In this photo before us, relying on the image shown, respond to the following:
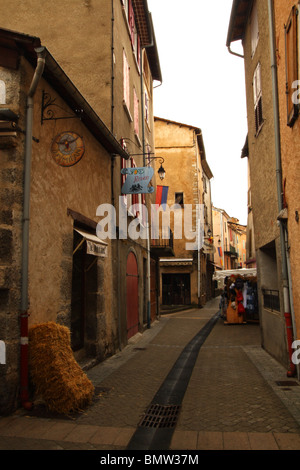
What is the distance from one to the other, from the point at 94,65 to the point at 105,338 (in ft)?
22.2

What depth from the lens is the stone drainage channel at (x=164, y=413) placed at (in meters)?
3.93

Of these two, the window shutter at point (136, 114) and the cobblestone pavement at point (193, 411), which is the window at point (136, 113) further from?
the cobblestone pavement at point (193, 411)

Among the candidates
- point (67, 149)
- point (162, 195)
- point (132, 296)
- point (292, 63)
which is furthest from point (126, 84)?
point (292, 63)

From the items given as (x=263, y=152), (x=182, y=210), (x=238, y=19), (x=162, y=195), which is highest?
(x=238, y=19)

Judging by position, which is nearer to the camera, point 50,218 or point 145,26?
point 50,218

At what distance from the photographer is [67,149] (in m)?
5.71

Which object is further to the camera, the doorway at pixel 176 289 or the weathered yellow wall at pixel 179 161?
the weathered yellow wall at pixel 179 161

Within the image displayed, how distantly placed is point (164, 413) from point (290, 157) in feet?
A: 13.8

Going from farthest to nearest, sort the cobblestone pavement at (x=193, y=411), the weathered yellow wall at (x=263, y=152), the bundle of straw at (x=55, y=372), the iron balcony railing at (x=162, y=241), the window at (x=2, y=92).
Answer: the iron balcony railing at (x=162, y=241) → the weathered yellow wall at (x=263, y=152) → the window at (x=2, y=92) → the bundle of straw at (x=55, y=372) → the cobblestone pavement at (x=193, y=411)

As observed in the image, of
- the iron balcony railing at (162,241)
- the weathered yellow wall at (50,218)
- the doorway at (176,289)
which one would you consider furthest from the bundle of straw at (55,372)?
the doorway at (176,289)

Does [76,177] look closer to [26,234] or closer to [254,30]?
[26,234]

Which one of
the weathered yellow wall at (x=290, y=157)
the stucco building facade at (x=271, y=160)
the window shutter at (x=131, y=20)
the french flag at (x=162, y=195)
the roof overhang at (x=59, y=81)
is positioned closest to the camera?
the roof overhang at (x=59, y=81)

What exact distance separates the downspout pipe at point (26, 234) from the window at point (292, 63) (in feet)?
11.1
